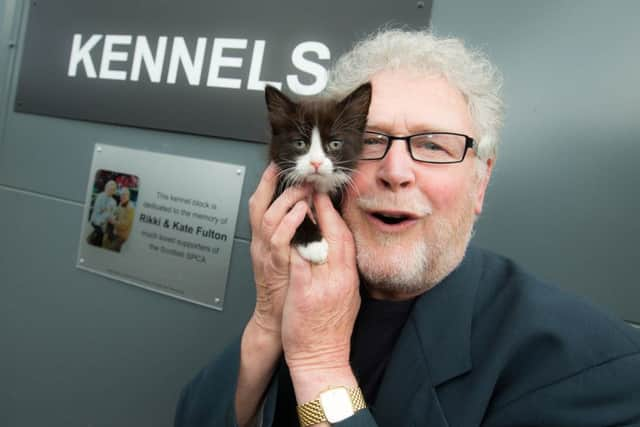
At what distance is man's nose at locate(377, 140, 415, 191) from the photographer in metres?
0.94

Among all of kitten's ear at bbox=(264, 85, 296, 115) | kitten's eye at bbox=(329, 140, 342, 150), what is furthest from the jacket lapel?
kitten's ear at bbox=(264, 85, 296, 115)

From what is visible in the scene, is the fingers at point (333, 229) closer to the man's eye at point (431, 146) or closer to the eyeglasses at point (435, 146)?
the eyeglasses at point (435, 146)

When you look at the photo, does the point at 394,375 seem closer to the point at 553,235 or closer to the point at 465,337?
the point at 465,337

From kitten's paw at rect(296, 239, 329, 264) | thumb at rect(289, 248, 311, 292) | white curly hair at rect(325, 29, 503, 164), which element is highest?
white curly hair at rect(325, 29, 503, 164)

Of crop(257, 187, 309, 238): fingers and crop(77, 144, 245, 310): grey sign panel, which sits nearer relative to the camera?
crop(257, 187, 309, 238): fingers

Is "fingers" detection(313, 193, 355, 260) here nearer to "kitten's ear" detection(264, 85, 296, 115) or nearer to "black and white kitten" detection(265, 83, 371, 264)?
"black and white kitten" detection(265, 83, 371, 264)

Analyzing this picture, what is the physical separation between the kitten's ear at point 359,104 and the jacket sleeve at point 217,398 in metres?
0.73

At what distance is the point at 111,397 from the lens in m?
1.91

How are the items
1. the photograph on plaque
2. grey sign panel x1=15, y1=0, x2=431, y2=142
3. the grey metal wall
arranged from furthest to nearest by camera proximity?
the photograph on plaque < grey sign panel x1=15, y1=0, x2=431, y2=142 < the grey metal wall

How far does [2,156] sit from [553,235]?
110 inches

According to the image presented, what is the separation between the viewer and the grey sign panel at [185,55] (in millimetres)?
1512

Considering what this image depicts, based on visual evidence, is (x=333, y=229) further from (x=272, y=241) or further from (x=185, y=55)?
(x=185, y=55)

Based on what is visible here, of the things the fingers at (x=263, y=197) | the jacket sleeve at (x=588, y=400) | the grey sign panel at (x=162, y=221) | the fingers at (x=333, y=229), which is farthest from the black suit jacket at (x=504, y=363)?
the grey sign panel at (x=162, y=221)

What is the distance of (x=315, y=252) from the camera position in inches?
38.3
